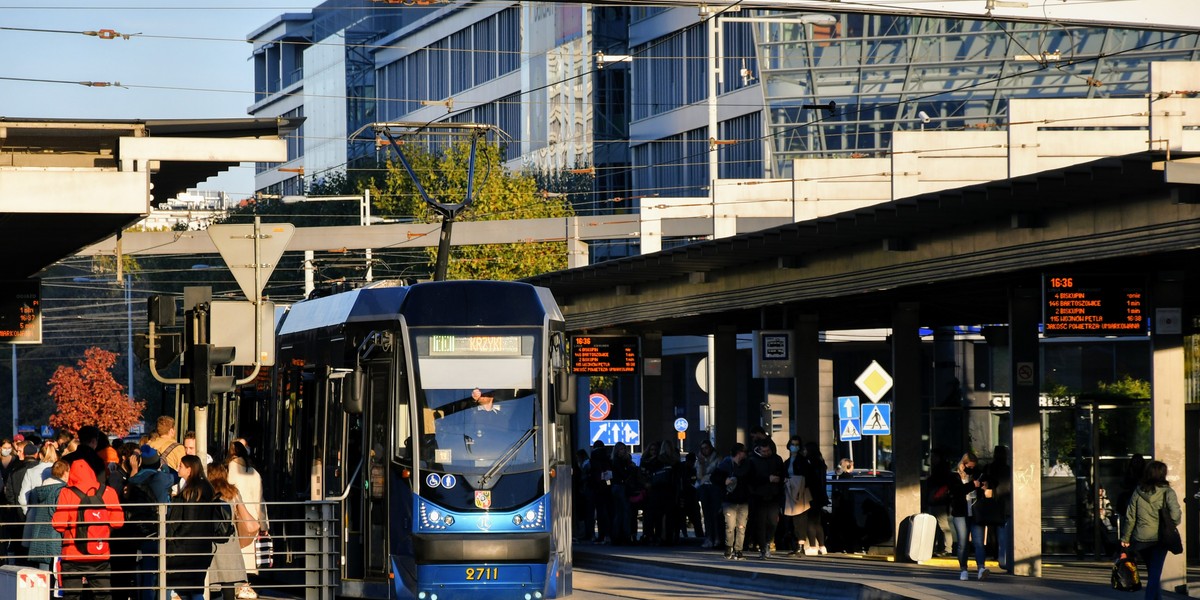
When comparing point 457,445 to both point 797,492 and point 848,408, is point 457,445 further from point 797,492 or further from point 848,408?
point 848,408

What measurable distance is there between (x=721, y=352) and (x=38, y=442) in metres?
12.9

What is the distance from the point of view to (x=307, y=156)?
106 metres

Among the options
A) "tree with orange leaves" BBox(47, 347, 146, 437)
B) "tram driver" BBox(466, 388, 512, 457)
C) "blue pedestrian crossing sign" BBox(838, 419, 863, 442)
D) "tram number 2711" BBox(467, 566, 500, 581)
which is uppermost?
"tram driver" BBox(466, 388, 512, 457)

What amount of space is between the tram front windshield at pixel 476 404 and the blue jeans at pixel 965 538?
20.7 feet

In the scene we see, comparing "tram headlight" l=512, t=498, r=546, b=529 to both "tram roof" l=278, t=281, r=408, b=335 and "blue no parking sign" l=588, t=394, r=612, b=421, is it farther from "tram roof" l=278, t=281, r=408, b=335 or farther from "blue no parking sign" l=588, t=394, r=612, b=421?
"blue no parking sign" l=588, t=394, r=612, b=421

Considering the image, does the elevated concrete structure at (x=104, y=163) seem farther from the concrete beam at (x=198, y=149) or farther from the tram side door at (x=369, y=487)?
the tram side door at (x=369, y=487)

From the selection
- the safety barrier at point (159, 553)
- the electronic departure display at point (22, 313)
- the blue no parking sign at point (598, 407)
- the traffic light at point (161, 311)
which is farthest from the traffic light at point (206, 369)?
the blue no parking sign at point (598, 407)

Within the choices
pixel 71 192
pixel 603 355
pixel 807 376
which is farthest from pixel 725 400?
pixel 71 192

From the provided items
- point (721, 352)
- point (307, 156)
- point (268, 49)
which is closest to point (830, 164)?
point (721, 352)

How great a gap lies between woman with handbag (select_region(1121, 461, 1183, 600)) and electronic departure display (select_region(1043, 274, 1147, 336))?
344cm

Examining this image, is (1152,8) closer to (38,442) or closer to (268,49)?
(38,442)

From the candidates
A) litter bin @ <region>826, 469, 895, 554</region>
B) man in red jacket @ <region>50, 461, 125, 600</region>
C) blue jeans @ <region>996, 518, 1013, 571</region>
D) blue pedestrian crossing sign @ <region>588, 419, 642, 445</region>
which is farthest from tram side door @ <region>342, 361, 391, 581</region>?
blue pedestrian crossing sign @ <region>588, 419, 642, 445</region>

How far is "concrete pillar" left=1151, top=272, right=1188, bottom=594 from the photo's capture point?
20.5 meters

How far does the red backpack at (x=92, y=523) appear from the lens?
15.5 m
